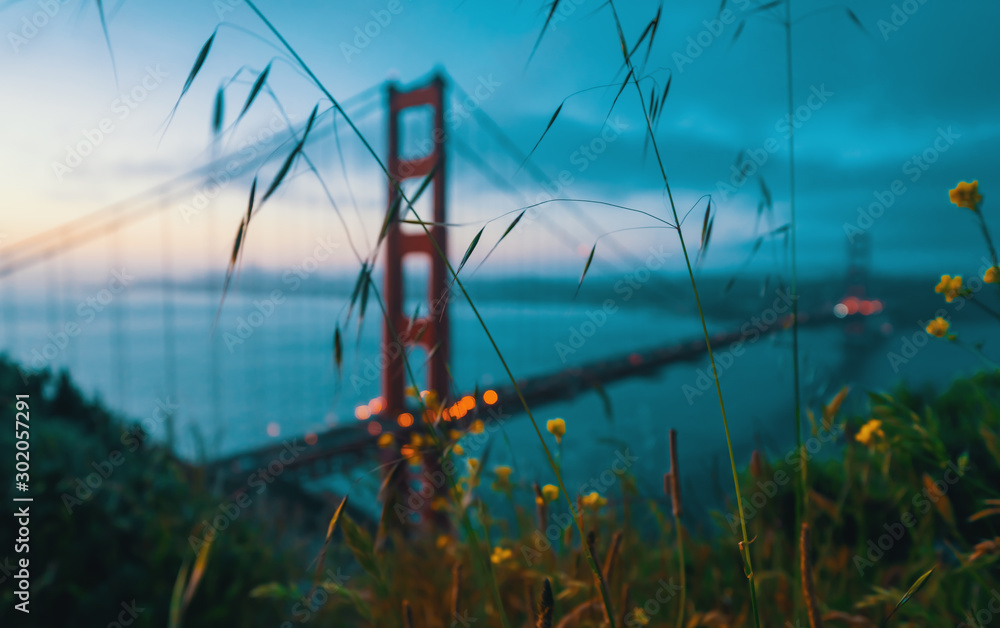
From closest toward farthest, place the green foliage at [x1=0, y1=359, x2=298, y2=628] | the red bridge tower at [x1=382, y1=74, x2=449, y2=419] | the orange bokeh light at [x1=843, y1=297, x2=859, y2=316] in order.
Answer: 1. the green foliage at [x1=0, y1=359, x2=298, y2=628]
2. the red bridge tower at [x1=382, y1=74, x2=449, y2=419]
3. the orange bokeh light at [x1=843, y1=297, x2=859, y2=316]

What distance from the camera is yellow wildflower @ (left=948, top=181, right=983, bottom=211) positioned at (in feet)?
2.42

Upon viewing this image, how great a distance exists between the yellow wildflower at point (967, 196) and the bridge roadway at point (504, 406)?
0.29 m

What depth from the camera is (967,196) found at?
2.44ft

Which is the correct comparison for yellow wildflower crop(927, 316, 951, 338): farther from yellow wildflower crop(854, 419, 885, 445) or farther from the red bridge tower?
the red bridge tower

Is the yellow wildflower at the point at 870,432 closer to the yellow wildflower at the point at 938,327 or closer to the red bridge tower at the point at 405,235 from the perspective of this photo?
the yellow wildflower at the point at 938,327

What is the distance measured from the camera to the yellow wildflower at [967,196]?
74cm

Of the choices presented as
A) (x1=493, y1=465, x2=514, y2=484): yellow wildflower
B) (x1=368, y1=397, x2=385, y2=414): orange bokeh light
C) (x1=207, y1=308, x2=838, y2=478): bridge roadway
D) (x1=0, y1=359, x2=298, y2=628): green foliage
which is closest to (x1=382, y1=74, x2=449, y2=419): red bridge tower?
(x1=368, y1=397, x2=385, y2=414): orange bokeh light

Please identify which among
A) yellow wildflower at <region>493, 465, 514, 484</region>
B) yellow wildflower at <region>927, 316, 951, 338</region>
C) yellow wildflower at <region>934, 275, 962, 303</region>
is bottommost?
yellow wildflower at <region>493, 465, 514, 484</region>

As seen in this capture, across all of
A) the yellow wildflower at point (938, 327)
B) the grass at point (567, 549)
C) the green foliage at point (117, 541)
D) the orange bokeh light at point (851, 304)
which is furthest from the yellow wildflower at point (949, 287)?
the orange bokeh light at point (851, 304)

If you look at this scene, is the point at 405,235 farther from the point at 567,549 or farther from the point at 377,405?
the point at 567,549

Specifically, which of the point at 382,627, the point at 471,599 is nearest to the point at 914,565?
the point at 471,599

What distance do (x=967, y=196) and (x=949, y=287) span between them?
0.14 meters

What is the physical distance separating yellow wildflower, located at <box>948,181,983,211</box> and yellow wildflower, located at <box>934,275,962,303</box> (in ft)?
0.36

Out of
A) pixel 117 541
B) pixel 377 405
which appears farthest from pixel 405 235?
pixel 117 541
